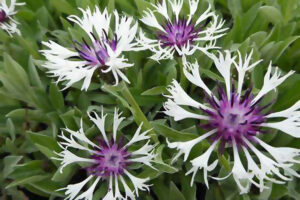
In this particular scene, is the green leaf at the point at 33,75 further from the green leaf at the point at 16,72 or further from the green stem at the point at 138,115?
the green stem at the point at 138,115

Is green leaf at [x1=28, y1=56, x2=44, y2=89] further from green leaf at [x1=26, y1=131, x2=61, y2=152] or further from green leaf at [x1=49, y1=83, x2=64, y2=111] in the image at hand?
green leaf at [x1=26, y1=131, x2=61, y2=152]

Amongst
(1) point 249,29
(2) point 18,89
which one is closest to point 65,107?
(2) point 18,89

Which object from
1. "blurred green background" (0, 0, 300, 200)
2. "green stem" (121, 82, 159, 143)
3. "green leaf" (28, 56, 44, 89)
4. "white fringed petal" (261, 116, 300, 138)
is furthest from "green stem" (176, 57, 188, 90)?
"green leaf" (28, 56, 44, 89)

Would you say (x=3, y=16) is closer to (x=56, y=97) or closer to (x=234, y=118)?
(x=56, y=97)

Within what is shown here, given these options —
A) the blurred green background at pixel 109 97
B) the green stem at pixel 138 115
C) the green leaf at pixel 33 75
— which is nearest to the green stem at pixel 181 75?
the blurred green background at pixel 109 97

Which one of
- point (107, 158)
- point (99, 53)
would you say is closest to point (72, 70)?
point (99, 53)

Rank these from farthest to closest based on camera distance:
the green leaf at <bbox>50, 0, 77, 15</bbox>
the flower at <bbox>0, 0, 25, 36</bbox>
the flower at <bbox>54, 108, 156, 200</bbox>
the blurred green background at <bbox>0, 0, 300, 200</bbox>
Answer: the green leaf at <bbox>50, 0, 77, 15</bbox>, the flower at <bbox>0, 0, 25, 36</bbox>, the blurred green background at <bbox>0, 0, 300, 200</bbox>, the flower at <bbox>54, 108, 156, 200</bbox>

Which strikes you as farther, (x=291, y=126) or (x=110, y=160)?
(x=110, y=160)
